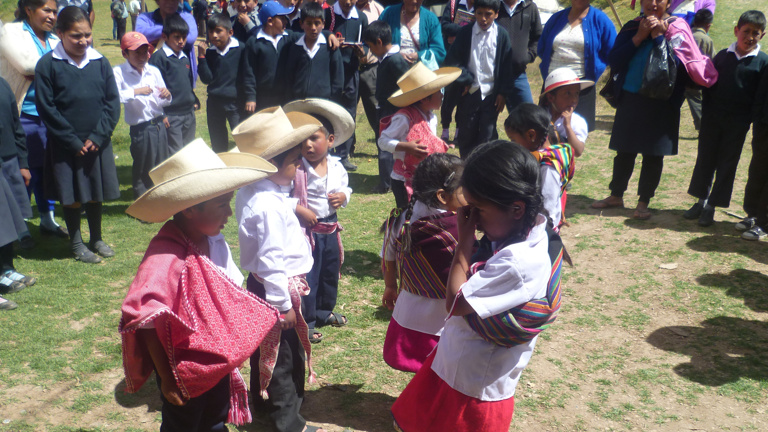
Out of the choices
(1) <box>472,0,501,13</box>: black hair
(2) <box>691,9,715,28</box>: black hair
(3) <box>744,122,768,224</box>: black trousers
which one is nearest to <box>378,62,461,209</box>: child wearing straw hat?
(1) <box>472,0,501,13</box>: black hair

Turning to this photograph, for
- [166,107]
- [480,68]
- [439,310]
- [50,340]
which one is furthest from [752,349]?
[166,107]

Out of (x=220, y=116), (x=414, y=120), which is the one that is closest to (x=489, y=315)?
(x=414, y=120)

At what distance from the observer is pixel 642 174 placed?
22.8 ft

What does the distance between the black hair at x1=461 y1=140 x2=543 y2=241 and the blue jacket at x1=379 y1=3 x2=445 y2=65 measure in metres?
5.87

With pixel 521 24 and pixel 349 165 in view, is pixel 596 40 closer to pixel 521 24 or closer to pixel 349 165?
pixel 521 24

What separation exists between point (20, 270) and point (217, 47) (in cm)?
361

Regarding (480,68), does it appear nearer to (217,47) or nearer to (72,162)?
(217,47)

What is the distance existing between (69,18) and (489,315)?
4615 millimetres

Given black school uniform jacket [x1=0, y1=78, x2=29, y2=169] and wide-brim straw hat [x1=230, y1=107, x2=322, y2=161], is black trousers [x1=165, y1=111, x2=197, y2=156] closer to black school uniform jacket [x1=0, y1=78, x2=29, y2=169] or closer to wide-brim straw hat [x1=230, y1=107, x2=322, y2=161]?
black school uniform jacket [x1=0, y1=78, x2=29, y2=169]

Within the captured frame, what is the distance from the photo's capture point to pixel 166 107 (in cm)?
731

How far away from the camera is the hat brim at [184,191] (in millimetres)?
2445

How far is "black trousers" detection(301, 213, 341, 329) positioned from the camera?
424 centimetres

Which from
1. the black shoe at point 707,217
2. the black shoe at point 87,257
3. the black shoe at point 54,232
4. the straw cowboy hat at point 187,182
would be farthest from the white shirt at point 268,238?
the black shoe at point 707,217

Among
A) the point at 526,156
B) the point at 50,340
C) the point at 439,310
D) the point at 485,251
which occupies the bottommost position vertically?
the point at 50,340
